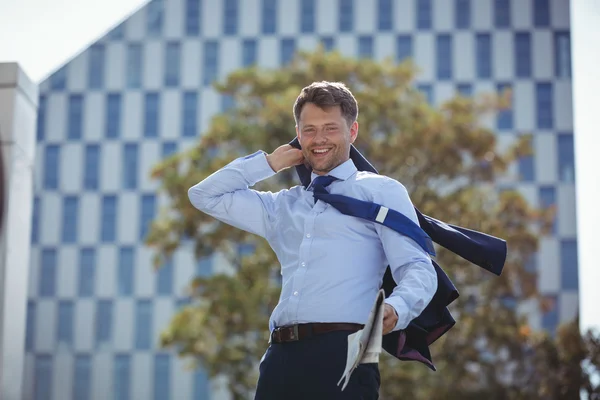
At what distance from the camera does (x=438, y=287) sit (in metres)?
3.18

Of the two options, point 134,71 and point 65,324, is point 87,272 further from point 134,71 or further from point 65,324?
point 134,71

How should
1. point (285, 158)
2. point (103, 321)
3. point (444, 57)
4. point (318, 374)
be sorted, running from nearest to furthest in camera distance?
point (318, 374) → point (285, 158) → point (103, 321) → point (444, 57)

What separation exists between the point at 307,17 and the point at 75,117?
9428 millimetres

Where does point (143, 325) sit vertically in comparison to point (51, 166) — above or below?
below

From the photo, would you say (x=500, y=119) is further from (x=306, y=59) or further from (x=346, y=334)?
(x=346, y=334)

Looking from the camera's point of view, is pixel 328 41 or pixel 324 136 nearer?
pixel 324 136

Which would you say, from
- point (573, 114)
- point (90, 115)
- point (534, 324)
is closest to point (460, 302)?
point (534, 324)

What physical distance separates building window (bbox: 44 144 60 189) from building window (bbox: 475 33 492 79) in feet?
51.8

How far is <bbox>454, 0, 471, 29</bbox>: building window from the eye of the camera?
38.0 metres

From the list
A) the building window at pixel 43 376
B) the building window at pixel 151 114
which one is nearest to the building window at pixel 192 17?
the building window at pixel 151 114

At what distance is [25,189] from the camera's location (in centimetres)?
674

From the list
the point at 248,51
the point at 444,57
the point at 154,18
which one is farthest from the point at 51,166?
the point at 444,57

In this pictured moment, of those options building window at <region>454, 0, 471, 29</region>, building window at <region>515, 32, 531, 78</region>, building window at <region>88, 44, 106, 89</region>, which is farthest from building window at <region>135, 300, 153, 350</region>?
building window at <region>515, 32, 531, 78</region>

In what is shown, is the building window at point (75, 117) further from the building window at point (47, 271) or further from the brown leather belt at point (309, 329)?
the brown leather belt at point (309, 329)
